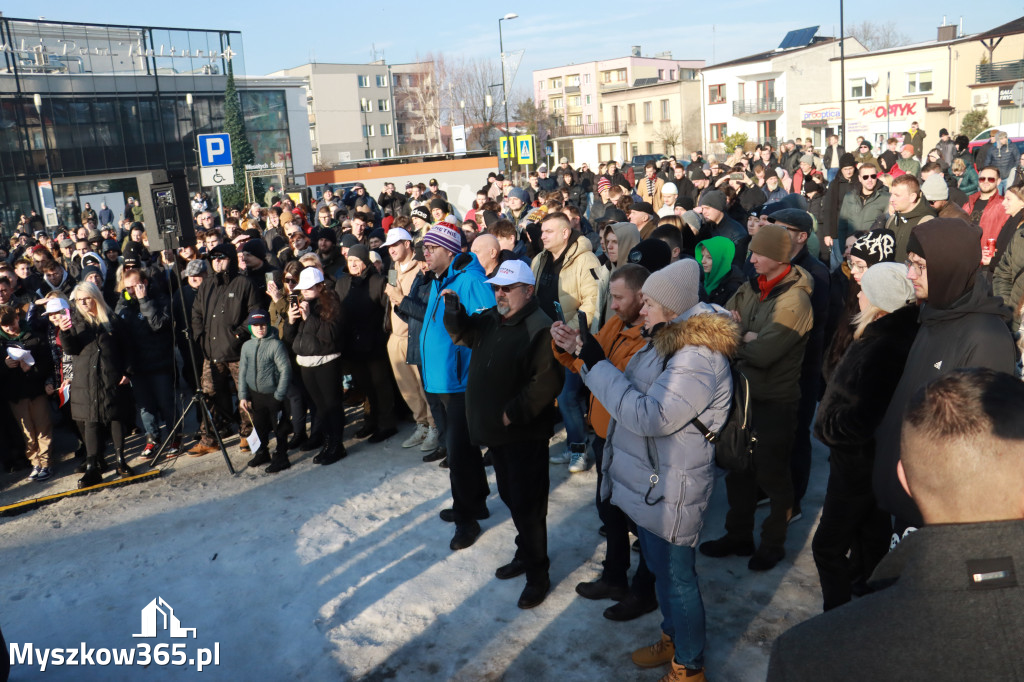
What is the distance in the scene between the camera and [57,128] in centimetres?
3525

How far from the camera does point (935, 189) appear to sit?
7.31 metres

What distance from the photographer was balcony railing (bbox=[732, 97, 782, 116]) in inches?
2180

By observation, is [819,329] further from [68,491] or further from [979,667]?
[68,491]

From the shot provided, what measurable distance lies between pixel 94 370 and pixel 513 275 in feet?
14.1

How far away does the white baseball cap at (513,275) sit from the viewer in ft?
13.5

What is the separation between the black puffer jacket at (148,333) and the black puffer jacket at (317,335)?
1306 millimetres

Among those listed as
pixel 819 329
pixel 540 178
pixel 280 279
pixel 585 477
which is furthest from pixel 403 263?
pixel 540 178

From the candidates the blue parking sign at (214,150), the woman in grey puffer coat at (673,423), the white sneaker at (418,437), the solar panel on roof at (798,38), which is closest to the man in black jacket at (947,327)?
the woman in grey puffer coat at (673,423)

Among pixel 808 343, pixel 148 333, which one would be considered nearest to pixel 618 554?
pixel 808 343

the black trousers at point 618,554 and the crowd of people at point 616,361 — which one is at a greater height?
the crowd of people at point 616,361

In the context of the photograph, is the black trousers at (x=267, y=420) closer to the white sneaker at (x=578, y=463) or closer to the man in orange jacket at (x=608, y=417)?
the white sneaker at (x=578, y=463)

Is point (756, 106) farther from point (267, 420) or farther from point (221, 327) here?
point (267, 420)

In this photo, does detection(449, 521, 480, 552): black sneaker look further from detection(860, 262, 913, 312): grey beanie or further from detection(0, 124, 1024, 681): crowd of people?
detection(860, 262, 913, 312): grey beanie

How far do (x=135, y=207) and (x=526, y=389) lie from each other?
2455 centimetres
